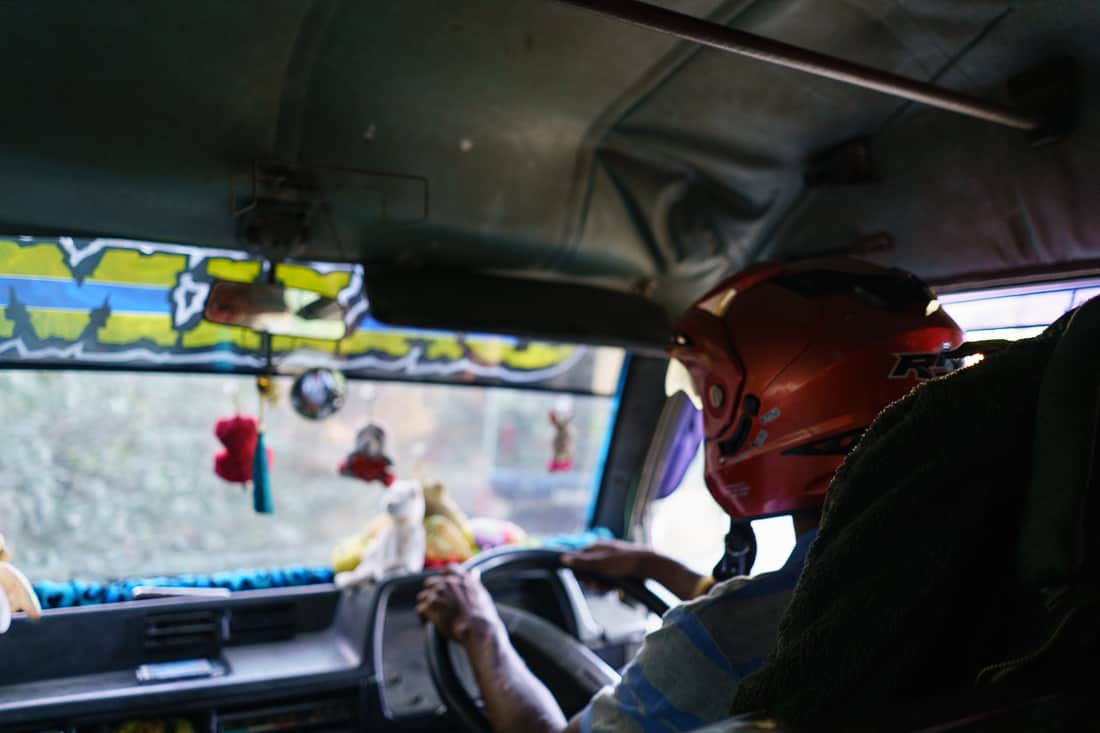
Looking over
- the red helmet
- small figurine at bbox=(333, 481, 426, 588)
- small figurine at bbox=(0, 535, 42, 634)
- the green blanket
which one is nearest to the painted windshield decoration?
small figurine at bbox=(333, 481, 426, 588)

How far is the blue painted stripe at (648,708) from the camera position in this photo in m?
1.61

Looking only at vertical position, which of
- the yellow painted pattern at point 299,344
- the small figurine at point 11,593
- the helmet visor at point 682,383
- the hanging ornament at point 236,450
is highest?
the yellow painted pattern at point 299,344

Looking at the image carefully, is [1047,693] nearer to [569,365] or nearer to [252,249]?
[252,249]

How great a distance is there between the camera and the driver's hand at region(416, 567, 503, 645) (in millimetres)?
2381

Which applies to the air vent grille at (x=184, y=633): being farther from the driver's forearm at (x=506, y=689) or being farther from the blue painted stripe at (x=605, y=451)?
the blue painted stripe at (x=605, y=451)

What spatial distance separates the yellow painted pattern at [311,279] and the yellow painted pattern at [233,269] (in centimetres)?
9

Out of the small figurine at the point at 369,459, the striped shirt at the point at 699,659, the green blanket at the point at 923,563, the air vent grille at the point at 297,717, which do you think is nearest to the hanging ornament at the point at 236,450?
the small figurine at the point at 369,459

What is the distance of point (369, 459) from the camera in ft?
11.2

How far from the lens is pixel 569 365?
13.0ft

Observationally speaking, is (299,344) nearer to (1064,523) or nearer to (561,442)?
(561,442)

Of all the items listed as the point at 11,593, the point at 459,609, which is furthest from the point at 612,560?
the point at 11,593

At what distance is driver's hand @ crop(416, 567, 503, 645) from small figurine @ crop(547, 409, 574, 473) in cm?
157

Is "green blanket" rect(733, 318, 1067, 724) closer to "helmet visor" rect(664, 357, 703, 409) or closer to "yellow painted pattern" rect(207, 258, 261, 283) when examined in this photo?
"helmet visor" rect(664, 357, 703, 409)

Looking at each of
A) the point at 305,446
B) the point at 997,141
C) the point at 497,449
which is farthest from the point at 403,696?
the point at 997,141
